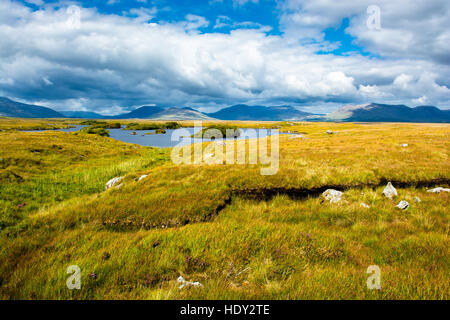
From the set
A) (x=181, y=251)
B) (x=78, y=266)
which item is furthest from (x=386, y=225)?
(x=78, y=266)

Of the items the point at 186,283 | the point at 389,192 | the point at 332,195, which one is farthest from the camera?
the point at 332,195

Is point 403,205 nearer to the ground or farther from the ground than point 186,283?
farther from the ground

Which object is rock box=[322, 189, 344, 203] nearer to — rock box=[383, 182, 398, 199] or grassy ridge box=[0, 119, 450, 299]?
grassy ridge box=[0, 119, 450, 299]

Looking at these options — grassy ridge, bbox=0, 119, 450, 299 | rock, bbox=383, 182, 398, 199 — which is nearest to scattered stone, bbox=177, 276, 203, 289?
grassy ridge, bbox=0, 119, 450, 299

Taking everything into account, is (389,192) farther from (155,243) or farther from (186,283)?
(155,243)

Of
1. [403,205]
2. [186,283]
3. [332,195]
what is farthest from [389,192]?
[186,283]

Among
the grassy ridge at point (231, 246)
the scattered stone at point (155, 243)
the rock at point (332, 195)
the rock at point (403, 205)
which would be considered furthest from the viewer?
the rock at point (332, 195)

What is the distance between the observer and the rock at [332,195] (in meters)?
10.2

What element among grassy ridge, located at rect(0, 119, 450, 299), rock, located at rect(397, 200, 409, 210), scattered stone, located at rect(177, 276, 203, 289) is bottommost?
scattered stone, located at rect(177, 276, 203, 289)

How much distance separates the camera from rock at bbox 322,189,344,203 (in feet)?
33.5

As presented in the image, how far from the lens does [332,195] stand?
10.7m

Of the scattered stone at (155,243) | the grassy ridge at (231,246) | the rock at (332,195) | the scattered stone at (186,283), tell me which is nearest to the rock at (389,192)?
the grassy ridge at (231,246)

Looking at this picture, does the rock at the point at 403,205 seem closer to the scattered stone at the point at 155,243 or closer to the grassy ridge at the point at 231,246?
the grassy ridge at the point at 231,246
